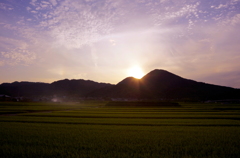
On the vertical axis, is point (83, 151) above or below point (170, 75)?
below

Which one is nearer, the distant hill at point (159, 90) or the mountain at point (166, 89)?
the mountain at point (166, 89)

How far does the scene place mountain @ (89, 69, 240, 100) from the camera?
139 metres

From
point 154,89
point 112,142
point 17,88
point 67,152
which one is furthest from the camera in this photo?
point 17,88

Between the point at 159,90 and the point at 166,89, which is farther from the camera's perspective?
the point at 159,90

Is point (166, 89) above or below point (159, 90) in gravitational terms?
above

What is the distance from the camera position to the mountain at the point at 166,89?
13932cm

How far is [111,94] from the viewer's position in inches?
6890

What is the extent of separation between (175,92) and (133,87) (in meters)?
39.8

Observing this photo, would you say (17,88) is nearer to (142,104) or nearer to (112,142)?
(142,104)

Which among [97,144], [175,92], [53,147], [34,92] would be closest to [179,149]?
[97,144]

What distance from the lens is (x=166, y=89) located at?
6417 inches

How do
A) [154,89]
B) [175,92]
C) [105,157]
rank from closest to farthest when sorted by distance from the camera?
[105,157] < [175,92] < [154,89]

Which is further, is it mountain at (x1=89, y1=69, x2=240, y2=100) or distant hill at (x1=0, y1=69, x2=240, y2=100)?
distant hill at (x1=0, y1=69, x2=240, y2=100)

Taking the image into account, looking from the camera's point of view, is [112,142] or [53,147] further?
[112,142]
